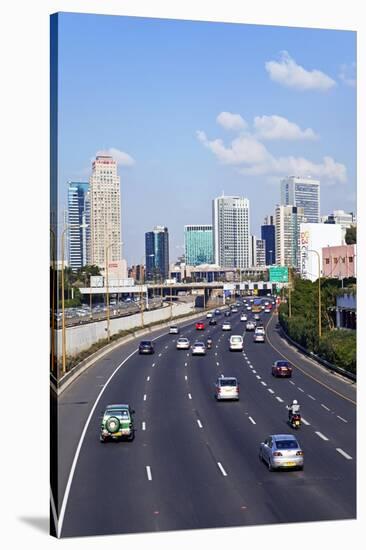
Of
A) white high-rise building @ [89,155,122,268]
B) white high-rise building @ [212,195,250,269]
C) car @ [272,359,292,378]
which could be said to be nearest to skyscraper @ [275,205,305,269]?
white high-rise building @ [212,195,250,269]

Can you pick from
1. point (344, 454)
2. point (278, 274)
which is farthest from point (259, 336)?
point (344, 454)

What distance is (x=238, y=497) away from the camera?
2639 centimetres

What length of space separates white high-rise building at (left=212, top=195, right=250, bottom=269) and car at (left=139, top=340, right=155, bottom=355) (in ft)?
28.8

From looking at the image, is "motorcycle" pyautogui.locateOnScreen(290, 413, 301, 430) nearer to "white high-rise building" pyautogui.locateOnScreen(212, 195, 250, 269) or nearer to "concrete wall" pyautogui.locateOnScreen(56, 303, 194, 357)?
"white high-rise building" pyautogui.locateOnScreen(212, 195, 250, 269)

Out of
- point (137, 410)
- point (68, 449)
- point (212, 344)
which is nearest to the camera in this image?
point (68, 449)

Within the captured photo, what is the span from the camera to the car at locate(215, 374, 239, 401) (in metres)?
38.9

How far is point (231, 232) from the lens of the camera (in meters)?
34.8

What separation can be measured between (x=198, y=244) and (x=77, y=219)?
14.7 feet

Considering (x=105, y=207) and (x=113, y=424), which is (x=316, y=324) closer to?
(x=113, y=424)

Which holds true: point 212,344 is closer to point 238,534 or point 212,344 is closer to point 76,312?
point 76,312

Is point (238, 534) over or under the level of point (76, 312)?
under

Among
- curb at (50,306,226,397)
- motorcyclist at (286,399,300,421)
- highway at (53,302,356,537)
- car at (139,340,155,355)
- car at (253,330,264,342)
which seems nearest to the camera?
highway at (53,302,356,537)
